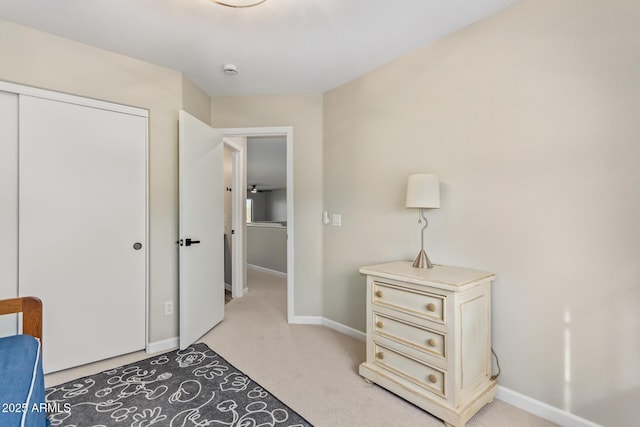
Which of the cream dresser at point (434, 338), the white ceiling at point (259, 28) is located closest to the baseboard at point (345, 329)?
the cream dresser at point (434, 338)

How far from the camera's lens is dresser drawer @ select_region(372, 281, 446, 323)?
5.63ft

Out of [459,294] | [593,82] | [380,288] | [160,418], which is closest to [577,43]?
[593,82]

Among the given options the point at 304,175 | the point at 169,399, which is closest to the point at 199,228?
the point at 304,175

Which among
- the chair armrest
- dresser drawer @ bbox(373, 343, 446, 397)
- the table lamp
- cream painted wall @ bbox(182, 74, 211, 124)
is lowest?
dresser drawer @ bbox(373, 343, 446, 397)

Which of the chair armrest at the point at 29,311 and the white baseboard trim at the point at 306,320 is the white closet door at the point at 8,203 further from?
the white baseboard trim at the point at 306,320

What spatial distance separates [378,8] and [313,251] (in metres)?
2.19

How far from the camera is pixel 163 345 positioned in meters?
2.62

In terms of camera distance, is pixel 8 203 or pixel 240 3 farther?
pixel 8 203

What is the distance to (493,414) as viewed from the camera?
1.75 metres

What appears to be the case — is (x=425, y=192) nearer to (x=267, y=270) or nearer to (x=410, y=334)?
(x=410, y=334)

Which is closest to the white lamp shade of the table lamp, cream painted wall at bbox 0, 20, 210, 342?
the table lamp

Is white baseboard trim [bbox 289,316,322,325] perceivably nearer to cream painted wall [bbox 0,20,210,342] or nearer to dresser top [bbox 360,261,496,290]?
cream painted wall [bbox 0,20,210,342]

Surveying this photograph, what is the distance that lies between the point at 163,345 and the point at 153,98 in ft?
6.94

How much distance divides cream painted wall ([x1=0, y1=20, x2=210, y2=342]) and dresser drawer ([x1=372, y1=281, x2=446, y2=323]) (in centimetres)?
183
